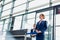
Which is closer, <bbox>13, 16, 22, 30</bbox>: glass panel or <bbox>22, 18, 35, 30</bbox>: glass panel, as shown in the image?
<bbox>22, 18, 35, 30</bbox>: glass panel

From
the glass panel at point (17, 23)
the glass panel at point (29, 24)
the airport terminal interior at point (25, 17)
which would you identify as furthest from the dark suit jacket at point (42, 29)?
the glass panel at point (17, 23)

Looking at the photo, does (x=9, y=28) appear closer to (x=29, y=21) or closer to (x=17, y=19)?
(x=17, y=19)

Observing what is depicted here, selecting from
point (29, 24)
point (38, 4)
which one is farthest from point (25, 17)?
point (38, 4)

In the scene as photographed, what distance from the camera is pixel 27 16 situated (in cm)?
402

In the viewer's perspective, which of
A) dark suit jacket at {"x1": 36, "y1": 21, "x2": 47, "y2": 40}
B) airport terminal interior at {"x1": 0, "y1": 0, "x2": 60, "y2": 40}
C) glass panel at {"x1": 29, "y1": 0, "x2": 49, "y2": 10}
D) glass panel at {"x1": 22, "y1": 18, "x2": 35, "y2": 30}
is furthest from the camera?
glass panel at {"x1": 22, "y1": 18, "x2": 35, "y2": 30}

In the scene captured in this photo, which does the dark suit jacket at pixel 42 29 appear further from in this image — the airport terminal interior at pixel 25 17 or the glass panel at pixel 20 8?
the glass panel at pixel 20 8

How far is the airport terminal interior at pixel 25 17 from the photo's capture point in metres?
2.91

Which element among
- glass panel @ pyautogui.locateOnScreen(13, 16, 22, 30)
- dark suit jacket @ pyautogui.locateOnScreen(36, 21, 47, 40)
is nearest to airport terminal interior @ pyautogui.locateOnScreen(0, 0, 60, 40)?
glass panel @ pyautogui.locateOnScreen(13, 16, 22, 30)

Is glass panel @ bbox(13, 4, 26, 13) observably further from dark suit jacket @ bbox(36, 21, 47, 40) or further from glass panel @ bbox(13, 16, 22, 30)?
dark suit jacket @ bbox(36, 21, 47, 40)

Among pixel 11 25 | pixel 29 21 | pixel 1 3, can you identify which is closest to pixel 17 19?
pixel 11 25

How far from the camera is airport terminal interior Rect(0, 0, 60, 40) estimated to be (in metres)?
2.91

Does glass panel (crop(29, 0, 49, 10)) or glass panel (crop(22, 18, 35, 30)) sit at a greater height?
glass panel (crop(29, 0, 49, 10))

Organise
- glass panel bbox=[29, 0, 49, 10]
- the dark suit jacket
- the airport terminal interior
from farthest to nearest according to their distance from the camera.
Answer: glass panel bbox=[29, 0, 49, 10], the airport terminal interior, the dark suit jacket

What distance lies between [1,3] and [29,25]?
7.76 feet
